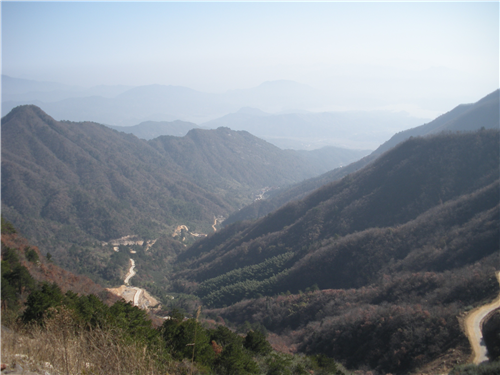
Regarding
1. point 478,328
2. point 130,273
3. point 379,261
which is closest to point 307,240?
point 379,261

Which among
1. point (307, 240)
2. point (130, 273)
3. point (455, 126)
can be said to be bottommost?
point (130, 273)

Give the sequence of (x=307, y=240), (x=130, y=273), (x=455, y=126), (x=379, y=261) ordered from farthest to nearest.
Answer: (x=455, y=126)
(x=130, y=273)
(x=307, y=240)
(x=379, y=261)

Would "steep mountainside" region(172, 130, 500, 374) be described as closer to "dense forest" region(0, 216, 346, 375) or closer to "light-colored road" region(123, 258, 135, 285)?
"dense forest" region(0, 216, 346, 375)

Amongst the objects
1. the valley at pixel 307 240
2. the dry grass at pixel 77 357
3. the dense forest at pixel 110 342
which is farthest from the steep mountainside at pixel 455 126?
the dry grass at pixel 77 357

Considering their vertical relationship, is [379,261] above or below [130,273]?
above

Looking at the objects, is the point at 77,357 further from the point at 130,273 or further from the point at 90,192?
the point at 90,192

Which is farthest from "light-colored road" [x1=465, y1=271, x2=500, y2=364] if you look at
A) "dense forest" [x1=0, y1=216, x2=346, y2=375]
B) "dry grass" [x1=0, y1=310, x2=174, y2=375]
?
"dry grass" [x1=0, y1=310, x2=174, y2=375]

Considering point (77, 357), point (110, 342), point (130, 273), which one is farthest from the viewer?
point (130, 273)

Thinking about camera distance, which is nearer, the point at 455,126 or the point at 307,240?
the point at 307,240
